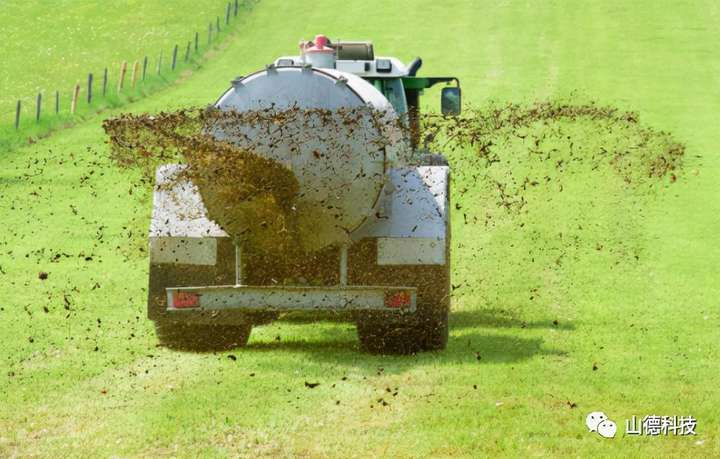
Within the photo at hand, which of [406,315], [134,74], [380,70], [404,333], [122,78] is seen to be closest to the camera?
[406,315]

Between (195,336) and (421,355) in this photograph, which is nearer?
(421,355)

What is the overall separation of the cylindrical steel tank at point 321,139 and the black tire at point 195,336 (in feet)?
5.43

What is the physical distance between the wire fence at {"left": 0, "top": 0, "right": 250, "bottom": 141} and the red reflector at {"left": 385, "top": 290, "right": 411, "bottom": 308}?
23800 millimetres

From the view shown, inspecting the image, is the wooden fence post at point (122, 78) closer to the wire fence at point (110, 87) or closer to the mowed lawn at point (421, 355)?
the wire fence at point (110, 87)

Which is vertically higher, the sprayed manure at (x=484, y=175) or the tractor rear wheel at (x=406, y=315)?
the sprayed manure at (x=484, y=175)

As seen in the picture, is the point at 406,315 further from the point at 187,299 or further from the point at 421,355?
the point at 187,299

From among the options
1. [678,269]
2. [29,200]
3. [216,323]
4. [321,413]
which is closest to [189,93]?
[29,200]

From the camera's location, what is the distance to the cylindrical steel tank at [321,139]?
1226 cm

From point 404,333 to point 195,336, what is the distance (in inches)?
84.8

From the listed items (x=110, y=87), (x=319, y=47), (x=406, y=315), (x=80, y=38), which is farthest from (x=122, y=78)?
(x=406, y=315)

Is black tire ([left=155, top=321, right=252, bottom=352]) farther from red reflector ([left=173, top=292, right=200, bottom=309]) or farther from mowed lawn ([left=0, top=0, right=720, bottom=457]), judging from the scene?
red reflector ([left=173, top=292, right=200, bottom=309])

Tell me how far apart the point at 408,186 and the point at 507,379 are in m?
2.44

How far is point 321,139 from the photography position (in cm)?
1224

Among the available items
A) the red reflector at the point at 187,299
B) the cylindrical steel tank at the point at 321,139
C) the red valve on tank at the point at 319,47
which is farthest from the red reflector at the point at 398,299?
the red valve on tank at the point at 319,47
